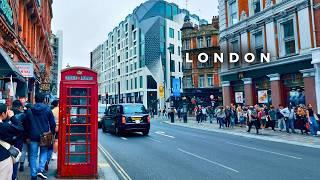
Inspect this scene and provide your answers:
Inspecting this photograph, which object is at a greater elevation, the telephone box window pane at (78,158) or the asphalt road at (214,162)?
the telephone box window pane at (78,158)

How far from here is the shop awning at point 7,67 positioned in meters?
11.5

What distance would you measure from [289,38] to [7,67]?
66.7ft

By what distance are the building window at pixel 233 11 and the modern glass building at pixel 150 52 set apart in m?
32.0

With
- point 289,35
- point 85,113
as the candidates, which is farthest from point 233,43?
point 85,113

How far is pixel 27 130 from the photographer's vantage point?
7.52m

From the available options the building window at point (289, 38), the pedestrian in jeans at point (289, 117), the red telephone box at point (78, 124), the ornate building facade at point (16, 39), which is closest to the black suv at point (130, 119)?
the ornate building facade at point (16, 39)

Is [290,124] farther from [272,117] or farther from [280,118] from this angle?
[272,117]

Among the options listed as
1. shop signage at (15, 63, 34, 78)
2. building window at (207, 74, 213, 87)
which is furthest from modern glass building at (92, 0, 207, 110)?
shop signage at (15, 63, 34, 78)

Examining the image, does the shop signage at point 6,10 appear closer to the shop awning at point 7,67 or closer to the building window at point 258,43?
the shop awning at point 7,67

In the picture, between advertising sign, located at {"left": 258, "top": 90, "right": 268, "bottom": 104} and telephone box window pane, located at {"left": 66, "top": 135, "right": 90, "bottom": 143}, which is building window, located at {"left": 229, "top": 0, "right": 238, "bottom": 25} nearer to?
advertising sign, located at {"left": 258, "top": 90, "right": 268, "bottom": 104}

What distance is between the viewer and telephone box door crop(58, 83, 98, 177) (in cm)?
819

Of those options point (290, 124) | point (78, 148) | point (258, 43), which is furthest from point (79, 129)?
point (258, 43)

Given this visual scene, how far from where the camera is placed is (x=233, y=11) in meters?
31.1

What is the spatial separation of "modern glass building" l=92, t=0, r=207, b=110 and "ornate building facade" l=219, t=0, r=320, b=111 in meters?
32.0
